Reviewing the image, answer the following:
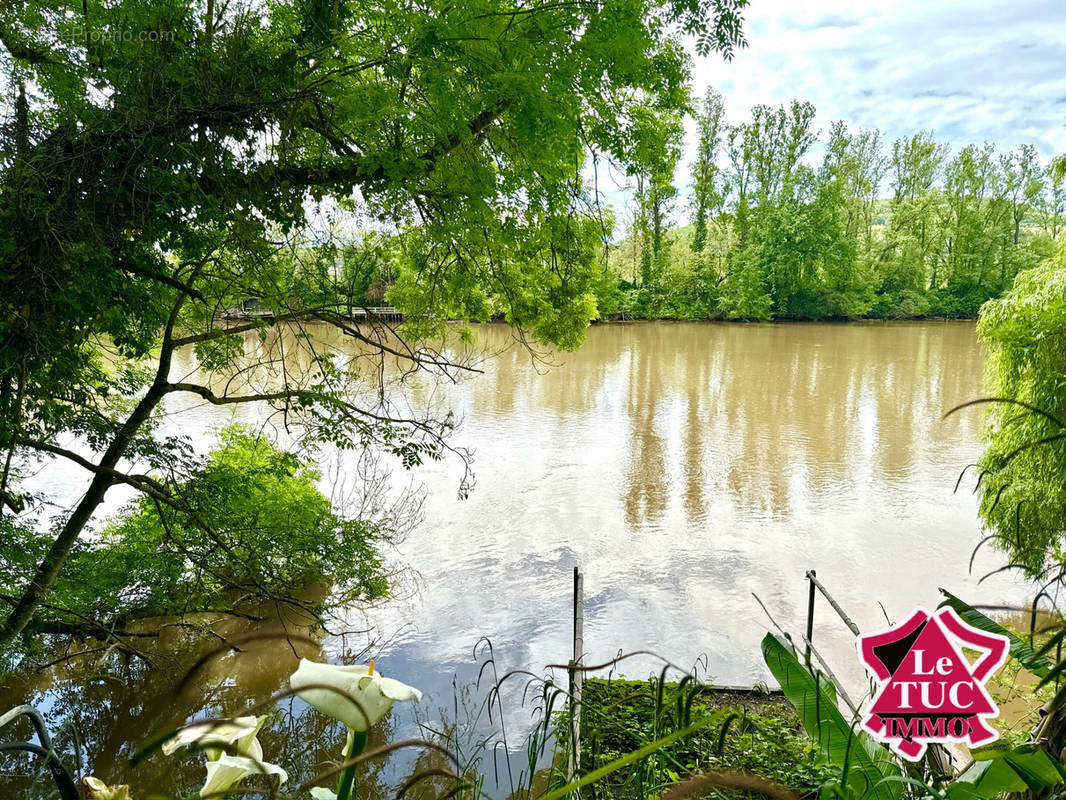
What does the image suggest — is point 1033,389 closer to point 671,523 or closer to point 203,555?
point 671,523

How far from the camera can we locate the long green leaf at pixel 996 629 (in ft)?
4.09

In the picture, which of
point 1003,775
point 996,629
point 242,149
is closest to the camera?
point 1003,775

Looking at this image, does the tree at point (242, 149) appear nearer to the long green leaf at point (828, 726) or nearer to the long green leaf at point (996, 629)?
the long green leaf at point (828, 726)

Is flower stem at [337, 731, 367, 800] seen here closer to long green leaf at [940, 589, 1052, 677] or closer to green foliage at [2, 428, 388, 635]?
long green leaf at [940, 589, 1052, 677]

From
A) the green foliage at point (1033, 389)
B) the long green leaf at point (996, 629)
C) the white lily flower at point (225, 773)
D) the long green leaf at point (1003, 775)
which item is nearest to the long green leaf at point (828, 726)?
the long green leaf at point (1003, 775)

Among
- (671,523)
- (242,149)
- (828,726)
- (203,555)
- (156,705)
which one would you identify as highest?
(242,149)

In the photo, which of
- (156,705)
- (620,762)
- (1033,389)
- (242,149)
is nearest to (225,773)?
(620,762)

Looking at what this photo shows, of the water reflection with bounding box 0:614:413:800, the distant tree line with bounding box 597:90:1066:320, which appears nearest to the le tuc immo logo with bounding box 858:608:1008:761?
the water reflection with bounding box 0:614:413:800

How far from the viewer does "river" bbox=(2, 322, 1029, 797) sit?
22.8ft

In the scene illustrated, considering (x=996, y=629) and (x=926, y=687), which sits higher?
(x=926, y=687)

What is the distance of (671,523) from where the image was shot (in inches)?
392

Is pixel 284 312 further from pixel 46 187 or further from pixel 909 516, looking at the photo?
pixel 909 516

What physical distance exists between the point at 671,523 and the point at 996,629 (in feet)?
28.0

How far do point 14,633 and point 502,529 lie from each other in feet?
20.7
